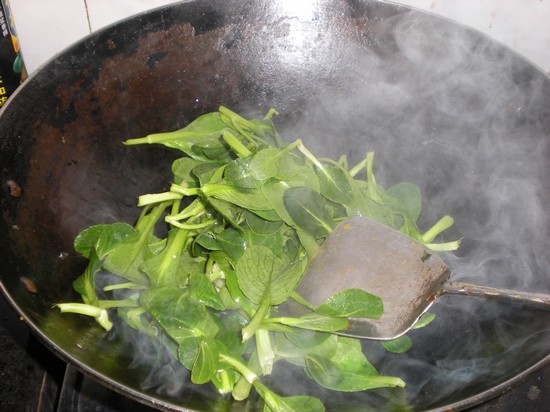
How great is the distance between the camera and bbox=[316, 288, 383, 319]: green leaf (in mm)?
725

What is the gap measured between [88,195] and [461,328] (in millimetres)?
585

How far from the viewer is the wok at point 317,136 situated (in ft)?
2.41

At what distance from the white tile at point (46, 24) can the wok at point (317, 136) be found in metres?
0.28

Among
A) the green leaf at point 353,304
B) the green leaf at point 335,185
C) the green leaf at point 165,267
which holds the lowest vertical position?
the green leaf at point 353,304

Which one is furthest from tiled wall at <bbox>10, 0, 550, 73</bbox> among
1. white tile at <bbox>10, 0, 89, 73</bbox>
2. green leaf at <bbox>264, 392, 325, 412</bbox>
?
green leaf at <bbox>264, 392, 325, 412</bbox>

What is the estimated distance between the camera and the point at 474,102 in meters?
0.91

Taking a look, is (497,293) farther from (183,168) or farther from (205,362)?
(183,168)

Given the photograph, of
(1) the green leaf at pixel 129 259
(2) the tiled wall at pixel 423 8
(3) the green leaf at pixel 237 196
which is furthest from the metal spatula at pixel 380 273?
(2) the tiled wall at pixel 423 8

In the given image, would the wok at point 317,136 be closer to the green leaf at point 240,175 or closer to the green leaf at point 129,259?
the green leaf at point 129,259

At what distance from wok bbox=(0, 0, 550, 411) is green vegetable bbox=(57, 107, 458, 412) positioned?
0.13 feet

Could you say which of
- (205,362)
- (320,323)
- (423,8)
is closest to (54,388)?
(205,362)

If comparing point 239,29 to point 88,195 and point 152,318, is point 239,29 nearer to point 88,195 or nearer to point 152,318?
point 88,195

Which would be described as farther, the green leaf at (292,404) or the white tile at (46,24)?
the white tile at (46,24)

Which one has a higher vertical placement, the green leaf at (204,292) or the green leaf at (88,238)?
the green leaf at (88,238)
